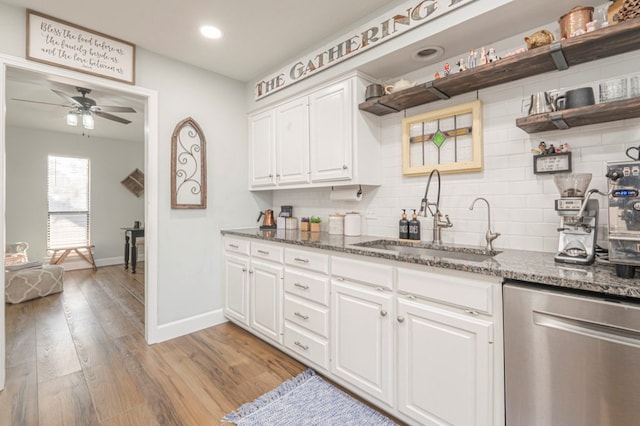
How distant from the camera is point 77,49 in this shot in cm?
223

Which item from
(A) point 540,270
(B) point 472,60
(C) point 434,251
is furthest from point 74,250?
(A) point 540,270

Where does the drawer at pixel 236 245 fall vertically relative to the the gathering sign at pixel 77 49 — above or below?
below

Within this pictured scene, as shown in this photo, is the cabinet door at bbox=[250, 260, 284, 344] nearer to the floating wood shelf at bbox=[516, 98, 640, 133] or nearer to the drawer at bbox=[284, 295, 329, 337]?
the drawer at bbox=[284, 295, 329, 337]

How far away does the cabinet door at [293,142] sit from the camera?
104 inches

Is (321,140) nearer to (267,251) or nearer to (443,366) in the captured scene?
(267,251)

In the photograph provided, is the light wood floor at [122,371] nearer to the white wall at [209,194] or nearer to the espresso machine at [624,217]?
the white wall at [209,194]

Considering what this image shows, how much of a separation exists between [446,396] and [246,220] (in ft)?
8.08

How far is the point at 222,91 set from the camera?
3086 millimetres

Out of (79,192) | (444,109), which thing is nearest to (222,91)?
→ (444,109)

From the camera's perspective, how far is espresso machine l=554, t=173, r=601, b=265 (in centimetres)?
132

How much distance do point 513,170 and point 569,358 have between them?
108cm

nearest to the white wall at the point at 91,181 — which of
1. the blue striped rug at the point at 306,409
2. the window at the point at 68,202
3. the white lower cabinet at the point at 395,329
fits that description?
the window at the point at 68,202

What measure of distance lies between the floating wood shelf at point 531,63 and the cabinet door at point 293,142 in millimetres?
688

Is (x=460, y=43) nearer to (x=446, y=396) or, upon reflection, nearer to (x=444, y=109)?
(x=444, y=109)
